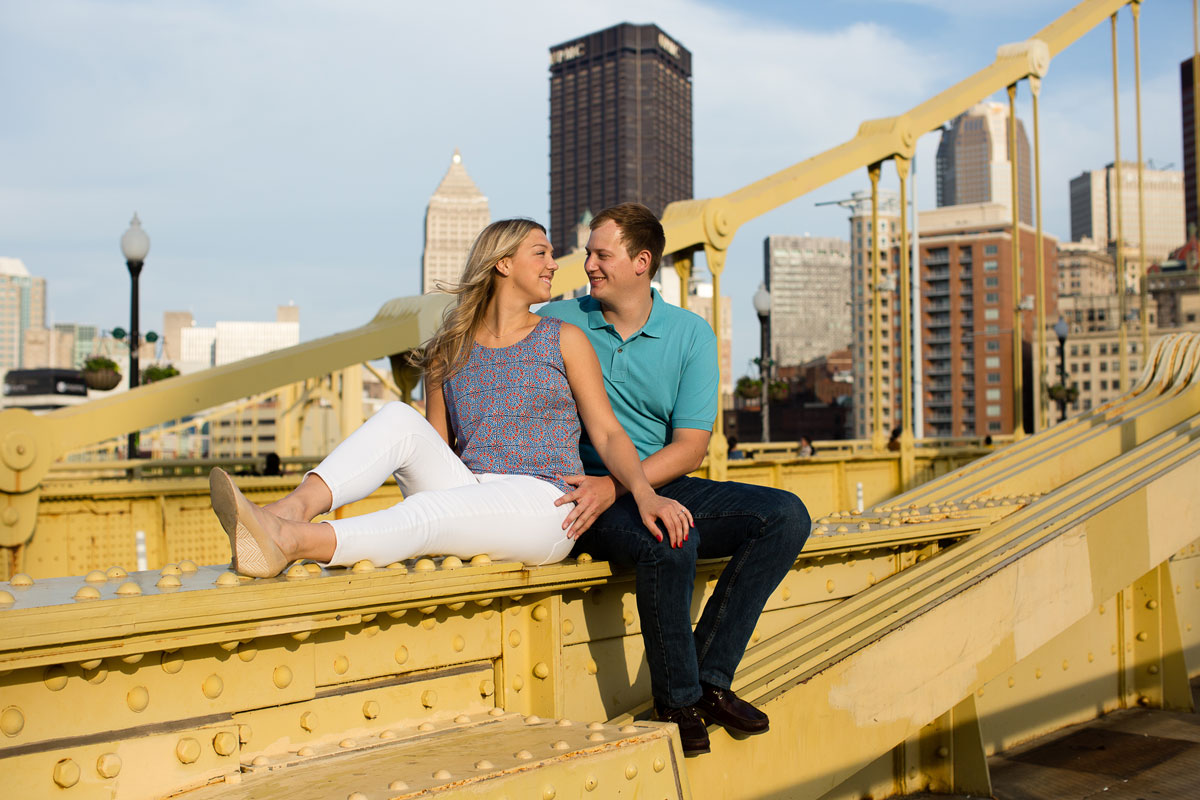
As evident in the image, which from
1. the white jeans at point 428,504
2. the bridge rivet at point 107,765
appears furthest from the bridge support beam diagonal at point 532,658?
the bridge rivet at point 107,765

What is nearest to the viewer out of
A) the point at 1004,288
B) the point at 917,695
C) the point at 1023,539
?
the point at 917,695

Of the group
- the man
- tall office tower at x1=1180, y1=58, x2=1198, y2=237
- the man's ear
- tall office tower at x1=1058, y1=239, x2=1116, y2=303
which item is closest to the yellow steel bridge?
the man

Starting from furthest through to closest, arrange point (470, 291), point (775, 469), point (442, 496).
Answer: point (775, 469), point (470, 291), point (442, 496)

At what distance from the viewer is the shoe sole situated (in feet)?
6.92

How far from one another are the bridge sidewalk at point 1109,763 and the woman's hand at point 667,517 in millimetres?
2168

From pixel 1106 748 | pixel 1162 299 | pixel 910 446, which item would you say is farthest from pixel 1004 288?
pixel 1106 748

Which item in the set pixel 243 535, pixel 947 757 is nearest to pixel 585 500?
pixel 243 535

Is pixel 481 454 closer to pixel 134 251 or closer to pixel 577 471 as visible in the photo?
pixel 577 471

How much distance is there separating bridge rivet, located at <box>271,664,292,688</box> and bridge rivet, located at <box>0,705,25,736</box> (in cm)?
48

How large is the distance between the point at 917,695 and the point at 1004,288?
10500 cm

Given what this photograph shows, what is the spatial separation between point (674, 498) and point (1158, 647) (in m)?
3.92

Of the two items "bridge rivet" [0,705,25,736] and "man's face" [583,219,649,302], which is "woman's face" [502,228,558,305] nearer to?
"man's face" [583,219,649,302]

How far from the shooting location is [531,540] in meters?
2.63

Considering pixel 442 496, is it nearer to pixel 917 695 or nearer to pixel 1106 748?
pixel 917 695
